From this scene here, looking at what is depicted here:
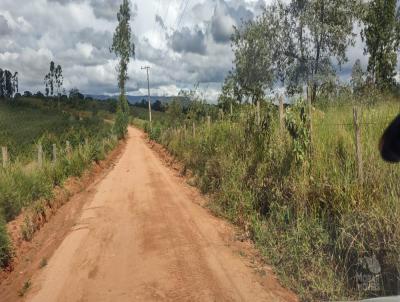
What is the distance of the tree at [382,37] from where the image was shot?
28.8 m

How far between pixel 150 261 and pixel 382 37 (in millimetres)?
26845

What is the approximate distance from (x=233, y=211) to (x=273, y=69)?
21.9 meters

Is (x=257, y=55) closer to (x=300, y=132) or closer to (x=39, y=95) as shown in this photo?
(x=300, y=132)

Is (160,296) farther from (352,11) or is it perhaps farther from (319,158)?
(352,11)

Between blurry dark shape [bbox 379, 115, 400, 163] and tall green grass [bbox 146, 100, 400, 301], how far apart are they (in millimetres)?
2642

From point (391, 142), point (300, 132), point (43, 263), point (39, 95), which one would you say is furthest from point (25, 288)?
point (39, 95)

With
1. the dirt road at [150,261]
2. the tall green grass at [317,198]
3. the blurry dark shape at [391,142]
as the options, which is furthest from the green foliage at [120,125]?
the blurry dark shape at [391,142]

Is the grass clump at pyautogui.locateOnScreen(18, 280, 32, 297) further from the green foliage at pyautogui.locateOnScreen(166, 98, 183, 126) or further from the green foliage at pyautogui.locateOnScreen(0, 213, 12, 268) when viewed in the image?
the green foliage at pyautogui.locateOnScreen(166, 98, 183, 126)

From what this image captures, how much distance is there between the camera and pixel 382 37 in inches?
1154

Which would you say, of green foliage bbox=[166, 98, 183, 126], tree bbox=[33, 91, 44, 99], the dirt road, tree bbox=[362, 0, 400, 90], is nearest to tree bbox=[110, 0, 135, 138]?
green foliage bbox=[166, 98, 183, 126]

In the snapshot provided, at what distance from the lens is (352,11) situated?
1051 inches

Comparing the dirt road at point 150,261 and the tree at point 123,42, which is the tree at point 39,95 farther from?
the dirt road at point 150,261

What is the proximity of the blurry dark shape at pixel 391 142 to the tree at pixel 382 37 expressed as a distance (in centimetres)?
2733

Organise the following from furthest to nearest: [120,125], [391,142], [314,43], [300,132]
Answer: [120,125] < [314,43] < [300,132] < [391,142]
